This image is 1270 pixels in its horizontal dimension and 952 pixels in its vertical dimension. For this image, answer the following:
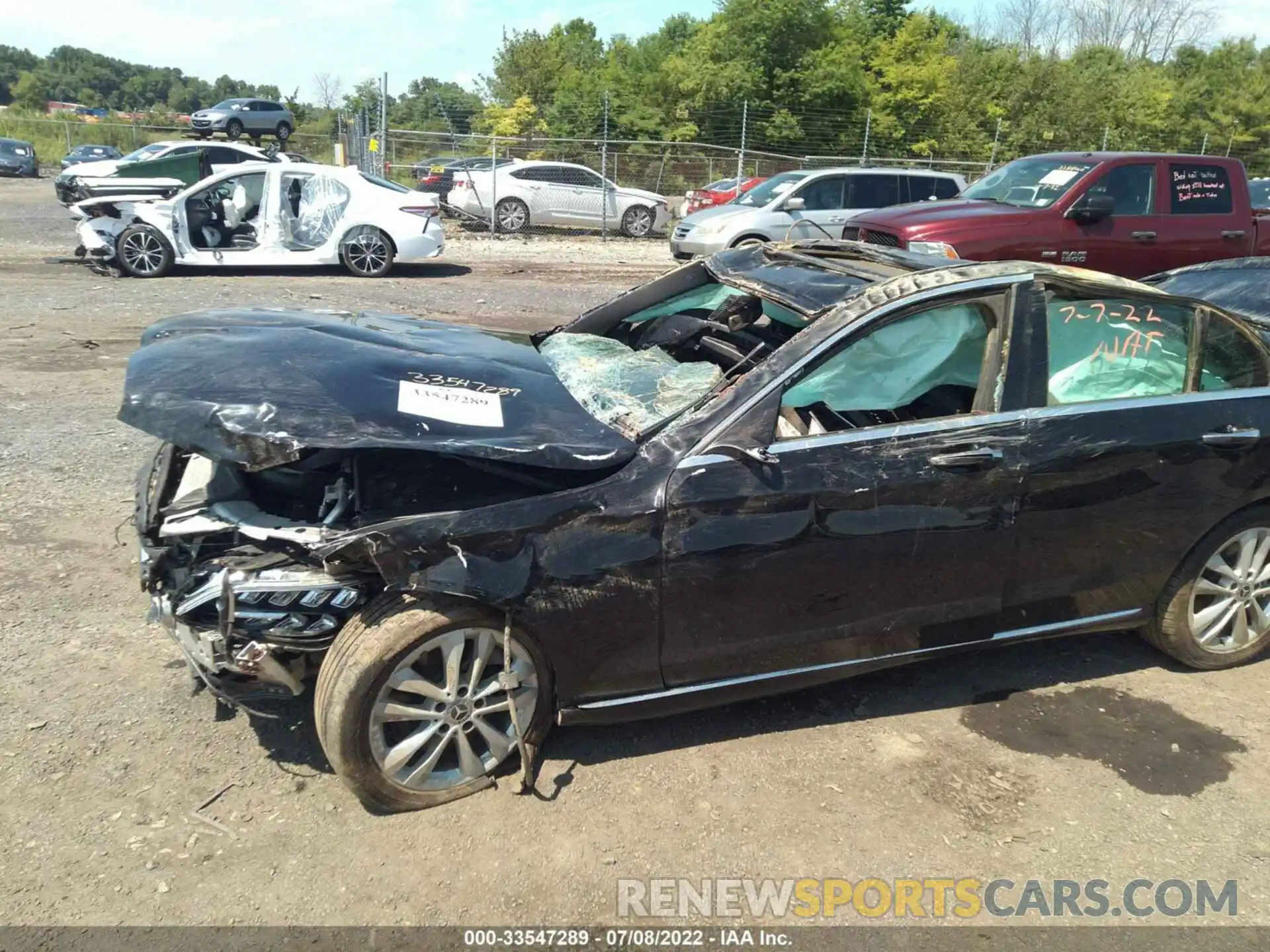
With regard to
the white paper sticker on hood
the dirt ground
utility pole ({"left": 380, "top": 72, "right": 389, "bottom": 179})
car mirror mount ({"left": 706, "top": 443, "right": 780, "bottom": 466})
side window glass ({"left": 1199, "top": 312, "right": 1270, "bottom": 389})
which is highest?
utility pole ({"left": 380, "top": 72, "right": 389, "bottom": 179})

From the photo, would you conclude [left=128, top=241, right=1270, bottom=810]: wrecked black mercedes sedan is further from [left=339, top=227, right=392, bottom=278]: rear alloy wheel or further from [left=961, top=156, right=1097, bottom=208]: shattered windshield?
[left=339, top=227, right=392, bottom=278]: rear alloy wheel

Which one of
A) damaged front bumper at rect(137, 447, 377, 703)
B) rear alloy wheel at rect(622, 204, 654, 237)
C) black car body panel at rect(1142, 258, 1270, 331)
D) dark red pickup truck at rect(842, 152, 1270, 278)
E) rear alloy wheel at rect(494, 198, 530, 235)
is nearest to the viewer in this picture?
damaged front bumper at rect(137, 447, 377, 703)

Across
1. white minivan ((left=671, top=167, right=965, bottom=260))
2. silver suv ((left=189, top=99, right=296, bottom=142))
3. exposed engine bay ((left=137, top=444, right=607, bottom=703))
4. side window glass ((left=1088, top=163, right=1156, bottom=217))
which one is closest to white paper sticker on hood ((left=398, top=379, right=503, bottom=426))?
exposed engine bay ((left=137, top=444, right=607, bottom=703))

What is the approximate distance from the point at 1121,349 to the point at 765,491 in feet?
6.21

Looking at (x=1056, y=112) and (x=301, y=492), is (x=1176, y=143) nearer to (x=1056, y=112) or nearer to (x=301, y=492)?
(x=1056, y=112)

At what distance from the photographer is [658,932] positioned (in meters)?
2.55

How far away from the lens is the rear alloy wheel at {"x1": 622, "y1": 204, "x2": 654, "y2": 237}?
816 inches

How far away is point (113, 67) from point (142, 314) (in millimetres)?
134101

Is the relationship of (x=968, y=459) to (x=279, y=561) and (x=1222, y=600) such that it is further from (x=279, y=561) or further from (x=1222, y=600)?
(x=279, y=561)

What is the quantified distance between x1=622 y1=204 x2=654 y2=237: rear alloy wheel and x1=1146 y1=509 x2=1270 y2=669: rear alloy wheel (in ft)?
59.3

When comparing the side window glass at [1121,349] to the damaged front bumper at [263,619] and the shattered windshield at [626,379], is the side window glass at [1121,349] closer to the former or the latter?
the shattered windshield at [626,379]

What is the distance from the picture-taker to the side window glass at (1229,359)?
377cm

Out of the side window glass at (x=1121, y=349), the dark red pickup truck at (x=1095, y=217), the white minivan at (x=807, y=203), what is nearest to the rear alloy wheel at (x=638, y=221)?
the white minivan at (x=807, y=203)

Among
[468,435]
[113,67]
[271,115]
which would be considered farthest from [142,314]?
[113,67]
